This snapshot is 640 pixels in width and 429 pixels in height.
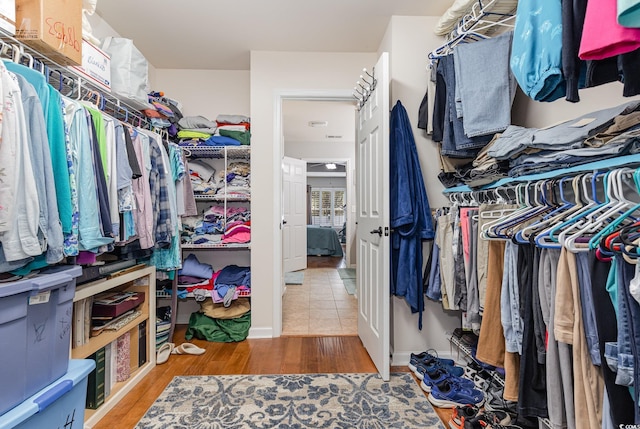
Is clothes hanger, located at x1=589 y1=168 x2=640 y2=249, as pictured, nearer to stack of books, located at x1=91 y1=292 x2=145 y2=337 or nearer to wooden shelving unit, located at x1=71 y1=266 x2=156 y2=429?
wooden shelving unit, located at x1=71 y1=266 x2=156 y2=429

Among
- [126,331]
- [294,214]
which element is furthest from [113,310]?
[294,214]

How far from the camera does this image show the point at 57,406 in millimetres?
1169

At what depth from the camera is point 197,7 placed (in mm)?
2162

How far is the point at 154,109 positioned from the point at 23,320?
1691 mm

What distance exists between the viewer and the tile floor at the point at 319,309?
293 cm

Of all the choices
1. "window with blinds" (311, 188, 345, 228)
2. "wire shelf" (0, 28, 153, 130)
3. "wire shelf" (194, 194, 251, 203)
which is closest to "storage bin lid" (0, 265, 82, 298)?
"wire shelf" (0, 28, 153, 130)

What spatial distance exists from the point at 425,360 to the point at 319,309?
161cm

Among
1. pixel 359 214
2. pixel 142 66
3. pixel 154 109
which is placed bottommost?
pixel 359 214

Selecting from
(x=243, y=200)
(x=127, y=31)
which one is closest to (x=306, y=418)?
(x=243, y=200)

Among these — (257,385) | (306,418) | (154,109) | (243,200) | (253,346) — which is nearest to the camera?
(306,418)

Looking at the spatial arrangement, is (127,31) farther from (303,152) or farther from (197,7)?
(303,152)

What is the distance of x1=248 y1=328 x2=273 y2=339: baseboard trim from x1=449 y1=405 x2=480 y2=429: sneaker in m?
1.59

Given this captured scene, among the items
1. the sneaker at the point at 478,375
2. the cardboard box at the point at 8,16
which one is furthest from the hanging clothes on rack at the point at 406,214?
the cardboard box at the point at 8,16

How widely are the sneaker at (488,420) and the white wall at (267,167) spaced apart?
168 cm
